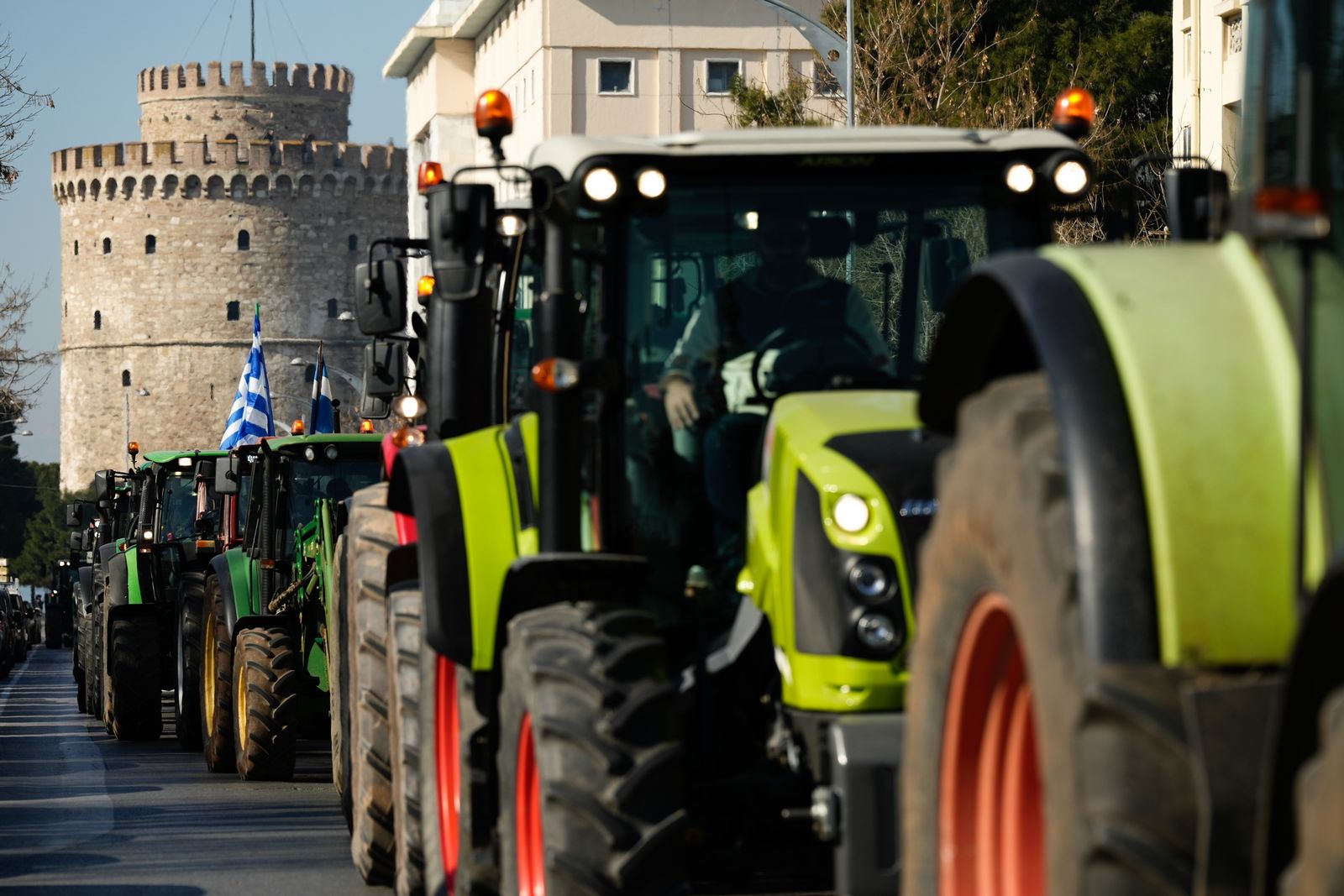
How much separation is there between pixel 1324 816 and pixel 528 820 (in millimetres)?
3707

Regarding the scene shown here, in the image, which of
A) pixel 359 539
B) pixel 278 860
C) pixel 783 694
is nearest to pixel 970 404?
pixel 783 694

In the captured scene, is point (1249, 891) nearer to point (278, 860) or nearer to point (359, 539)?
point (359, 539)

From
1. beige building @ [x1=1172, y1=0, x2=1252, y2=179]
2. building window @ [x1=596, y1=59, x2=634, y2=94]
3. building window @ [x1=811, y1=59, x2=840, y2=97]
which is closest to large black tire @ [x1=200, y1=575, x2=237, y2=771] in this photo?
building window @ [x1=811, y1=59, x2=840, y2=97]

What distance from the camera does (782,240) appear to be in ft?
20.7

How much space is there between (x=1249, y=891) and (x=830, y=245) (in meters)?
3.35

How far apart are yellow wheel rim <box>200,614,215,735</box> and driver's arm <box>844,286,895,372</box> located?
33.8ft

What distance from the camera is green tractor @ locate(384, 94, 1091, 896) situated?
5.65 metres

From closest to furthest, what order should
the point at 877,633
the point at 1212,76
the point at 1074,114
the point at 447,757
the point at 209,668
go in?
the point at 877,633
the point at 1074,114
the point at 447,757
the point at 209,668
the point at 1212,76

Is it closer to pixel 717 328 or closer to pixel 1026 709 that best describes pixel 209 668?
pixel 717 328

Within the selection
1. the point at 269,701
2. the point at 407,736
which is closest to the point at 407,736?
the point at 407,736

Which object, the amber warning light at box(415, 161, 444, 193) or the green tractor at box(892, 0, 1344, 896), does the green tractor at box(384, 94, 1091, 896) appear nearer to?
the green tractor at box(892, 0, 1344, 896)

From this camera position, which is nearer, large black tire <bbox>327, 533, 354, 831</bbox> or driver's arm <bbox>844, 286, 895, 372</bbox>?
driver's arm <bbox>844, 286, 895, 372</bbox>

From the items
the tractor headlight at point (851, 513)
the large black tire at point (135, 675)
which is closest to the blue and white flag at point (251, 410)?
the large black tire at point (135, 675)

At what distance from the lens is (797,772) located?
5836mm
